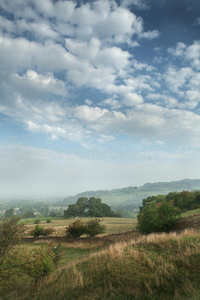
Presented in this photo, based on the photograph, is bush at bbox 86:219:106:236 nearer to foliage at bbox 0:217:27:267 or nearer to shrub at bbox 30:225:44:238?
shrub at bbox 30:225:44:238

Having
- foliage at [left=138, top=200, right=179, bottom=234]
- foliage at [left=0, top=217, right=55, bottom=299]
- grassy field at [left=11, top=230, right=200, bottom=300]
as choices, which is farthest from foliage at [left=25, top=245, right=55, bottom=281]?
foliage at [left=138, top=200, right=179, bottom=234]

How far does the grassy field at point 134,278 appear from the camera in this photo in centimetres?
617

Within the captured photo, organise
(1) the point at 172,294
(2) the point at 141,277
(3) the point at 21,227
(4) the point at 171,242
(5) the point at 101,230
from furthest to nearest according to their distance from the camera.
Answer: (5) the point at 101,230 < (4) the point at 171,242 < (3) the point at 21,227 < (2) the point at 141,277 < (1) the point at 172,294

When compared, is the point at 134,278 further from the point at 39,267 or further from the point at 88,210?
the point at 88,210

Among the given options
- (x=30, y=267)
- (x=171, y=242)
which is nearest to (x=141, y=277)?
(x=171, y=242)

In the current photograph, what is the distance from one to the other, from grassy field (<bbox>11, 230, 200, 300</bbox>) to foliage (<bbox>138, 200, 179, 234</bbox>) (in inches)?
496

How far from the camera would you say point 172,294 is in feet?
19.4

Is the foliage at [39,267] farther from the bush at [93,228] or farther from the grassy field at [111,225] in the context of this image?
the grassy field at [111,225]

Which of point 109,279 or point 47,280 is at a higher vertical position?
point 109,279

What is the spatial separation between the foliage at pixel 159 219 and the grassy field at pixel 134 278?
12.6 meters

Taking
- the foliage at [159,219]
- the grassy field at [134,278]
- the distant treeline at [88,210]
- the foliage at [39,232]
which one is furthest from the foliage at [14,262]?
the distant treeline at [88,210]

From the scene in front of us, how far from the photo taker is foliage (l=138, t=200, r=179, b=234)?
21.1 metres

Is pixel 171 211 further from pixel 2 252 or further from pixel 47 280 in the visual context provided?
pixel 2 252

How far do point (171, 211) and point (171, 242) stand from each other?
44.9ft
